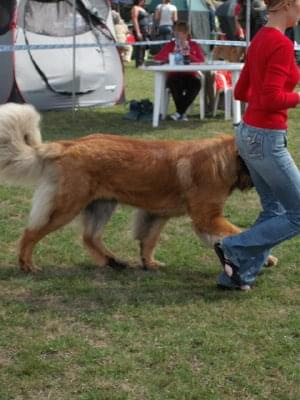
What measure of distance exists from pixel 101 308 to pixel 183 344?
719 millimetres

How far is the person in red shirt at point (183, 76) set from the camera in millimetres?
11320

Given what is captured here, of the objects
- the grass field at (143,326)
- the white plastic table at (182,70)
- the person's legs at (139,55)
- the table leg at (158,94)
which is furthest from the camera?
the person's legs at (139,55)

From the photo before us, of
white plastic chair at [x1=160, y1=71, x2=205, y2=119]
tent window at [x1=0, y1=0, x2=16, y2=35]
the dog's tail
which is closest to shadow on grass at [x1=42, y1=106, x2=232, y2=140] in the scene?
white plastic chair at [x1=160, y1=71, x2=205, y2=119]

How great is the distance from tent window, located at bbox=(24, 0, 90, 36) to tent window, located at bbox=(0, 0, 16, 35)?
260mm

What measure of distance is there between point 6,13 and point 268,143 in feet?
27.2

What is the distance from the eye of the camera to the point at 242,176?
188 inches

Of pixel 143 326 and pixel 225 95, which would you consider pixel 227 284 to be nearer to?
pixel 143 326

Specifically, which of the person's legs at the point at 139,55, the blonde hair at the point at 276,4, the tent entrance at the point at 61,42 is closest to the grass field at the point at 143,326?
the blonde hair at the point at 276,4

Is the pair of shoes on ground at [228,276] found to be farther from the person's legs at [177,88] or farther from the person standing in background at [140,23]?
the person standing in background at [140,23]

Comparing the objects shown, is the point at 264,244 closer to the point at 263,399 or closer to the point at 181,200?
the point at 181,200

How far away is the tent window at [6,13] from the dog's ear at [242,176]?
7677mm

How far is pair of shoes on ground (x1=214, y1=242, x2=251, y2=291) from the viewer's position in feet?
14.9

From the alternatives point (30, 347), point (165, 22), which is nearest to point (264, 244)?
point (30, 347)

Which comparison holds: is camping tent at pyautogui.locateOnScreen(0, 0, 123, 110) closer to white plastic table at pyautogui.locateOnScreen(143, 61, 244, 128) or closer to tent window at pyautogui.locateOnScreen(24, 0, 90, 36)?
tent window at pyautogui.locateOnScreen(24, 0, 90, 36)
